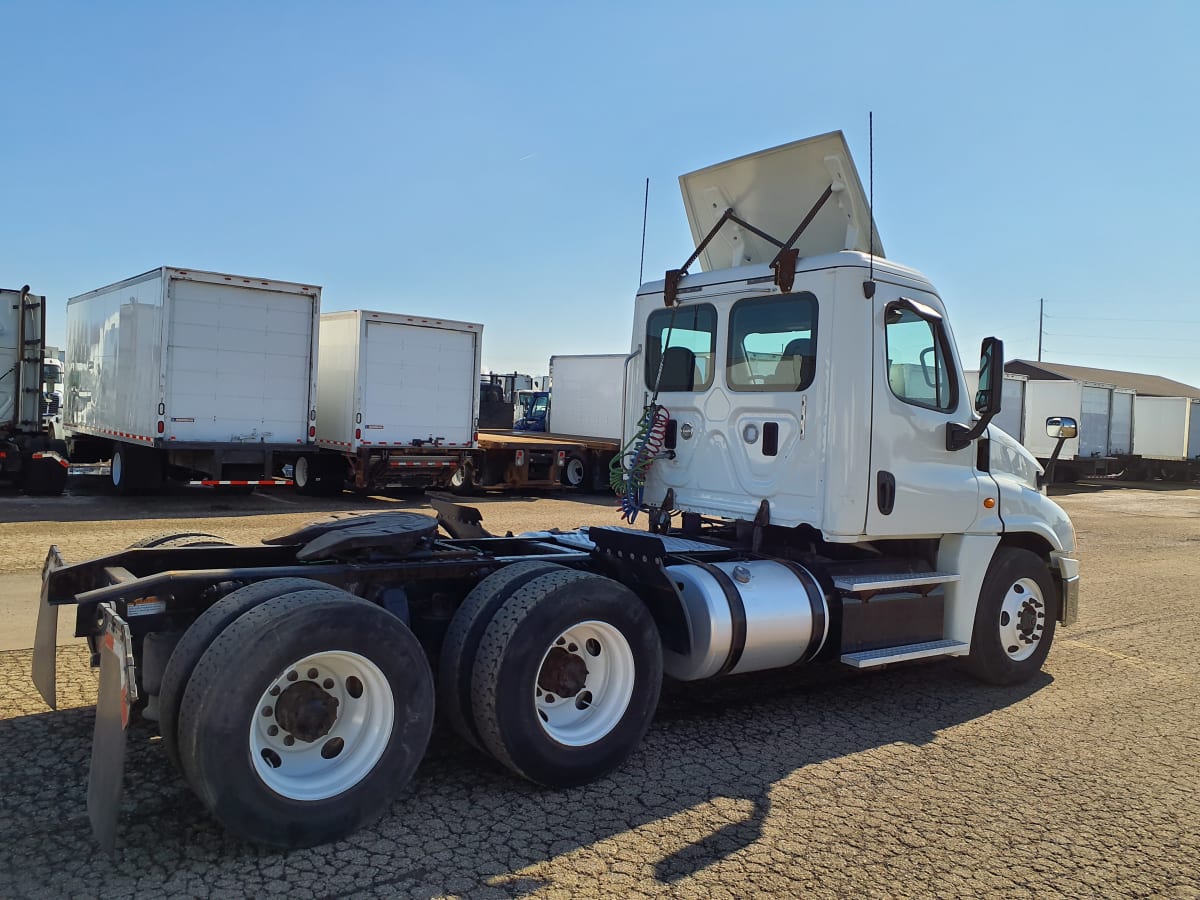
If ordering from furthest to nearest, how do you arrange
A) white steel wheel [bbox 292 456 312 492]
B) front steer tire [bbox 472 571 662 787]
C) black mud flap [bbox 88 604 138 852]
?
white steel wheel [bbox 292 456 312 492] < front steer tire [bbox 472 571 662 787] < black mud flap [bbox 88 604 138 852]

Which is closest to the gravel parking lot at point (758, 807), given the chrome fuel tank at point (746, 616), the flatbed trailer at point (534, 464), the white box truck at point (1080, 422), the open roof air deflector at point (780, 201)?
the chrome fuel tank at point (746, 616)

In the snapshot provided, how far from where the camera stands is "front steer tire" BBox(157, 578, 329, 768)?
3.42 meters

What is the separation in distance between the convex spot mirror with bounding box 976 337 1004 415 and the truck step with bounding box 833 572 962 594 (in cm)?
107

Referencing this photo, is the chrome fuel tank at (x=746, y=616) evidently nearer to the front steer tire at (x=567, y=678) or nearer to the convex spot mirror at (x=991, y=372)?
the front steer tire at (x=567, y=678)

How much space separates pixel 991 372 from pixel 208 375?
496 inches

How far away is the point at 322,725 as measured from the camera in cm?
364

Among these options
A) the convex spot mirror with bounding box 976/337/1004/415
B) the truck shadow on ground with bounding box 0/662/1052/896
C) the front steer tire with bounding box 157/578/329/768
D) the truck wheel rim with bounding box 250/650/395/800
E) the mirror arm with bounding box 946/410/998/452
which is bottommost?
the truck shadow on ground with bounding box 0/662/1052/896

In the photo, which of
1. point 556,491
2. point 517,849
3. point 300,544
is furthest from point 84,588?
point 556,491

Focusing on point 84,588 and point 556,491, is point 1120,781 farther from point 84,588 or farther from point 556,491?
point 556,491

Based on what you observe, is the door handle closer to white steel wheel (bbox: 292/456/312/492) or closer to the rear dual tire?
the rear dual tire

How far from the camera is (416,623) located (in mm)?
4496

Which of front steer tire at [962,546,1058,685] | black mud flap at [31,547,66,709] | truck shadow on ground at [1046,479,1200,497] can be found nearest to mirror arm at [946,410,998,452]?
front steer tire at [962,546,1058,685]

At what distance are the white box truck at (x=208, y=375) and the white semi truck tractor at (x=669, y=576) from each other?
10193 millimetres

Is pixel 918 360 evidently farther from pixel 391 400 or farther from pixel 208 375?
pixel 391 400
